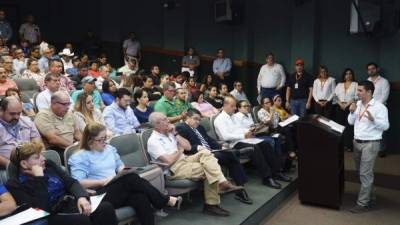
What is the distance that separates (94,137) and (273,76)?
548 centimetres

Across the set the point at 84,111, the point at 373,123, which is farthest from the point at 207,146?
the point at 373,123

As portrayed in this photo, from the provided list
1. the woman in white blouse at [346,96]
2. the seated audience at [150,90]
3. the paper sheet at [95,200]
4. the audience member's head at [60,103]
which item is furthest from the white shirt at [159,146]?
the woman in white blouse at [346,96]

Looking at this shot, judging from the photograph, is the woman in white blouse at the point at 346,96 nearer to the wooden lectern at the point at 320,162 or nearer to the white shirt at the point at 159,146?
the wooden lectern at the point at 320,162

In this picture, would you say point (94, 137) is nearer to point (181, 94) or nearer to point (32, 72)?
point (181, 94)

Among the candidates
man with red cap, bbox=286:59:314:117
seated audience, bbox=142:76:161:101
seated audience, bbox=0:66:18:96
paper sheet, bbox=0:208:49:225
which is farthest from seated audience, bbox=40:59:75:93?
man with red cap, bbox=286:59:314:117

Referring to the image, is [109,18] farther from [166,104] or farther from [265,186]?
[265,186]

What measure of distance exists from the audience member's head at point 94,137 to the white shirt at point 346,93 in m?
5.06

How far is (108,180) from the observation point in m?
3.19

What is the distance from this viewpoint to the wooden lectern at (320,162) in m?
4.47

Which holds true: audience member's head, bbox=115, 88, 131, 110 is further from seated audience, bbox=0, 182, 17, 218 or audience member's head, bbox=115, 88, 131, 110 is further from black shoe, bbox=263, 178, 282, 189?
seated audience, bbox=0, 182, 17, 218

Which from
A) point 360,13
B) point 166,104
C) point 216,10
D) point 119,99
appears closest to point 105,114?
point 119,99

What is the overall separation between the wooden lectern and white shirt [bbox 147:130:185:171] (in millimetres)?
1334

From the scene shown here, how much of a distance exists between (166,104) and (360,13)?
3667 millimetres

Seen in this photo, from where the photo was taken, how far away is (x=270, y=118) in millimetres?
5844
